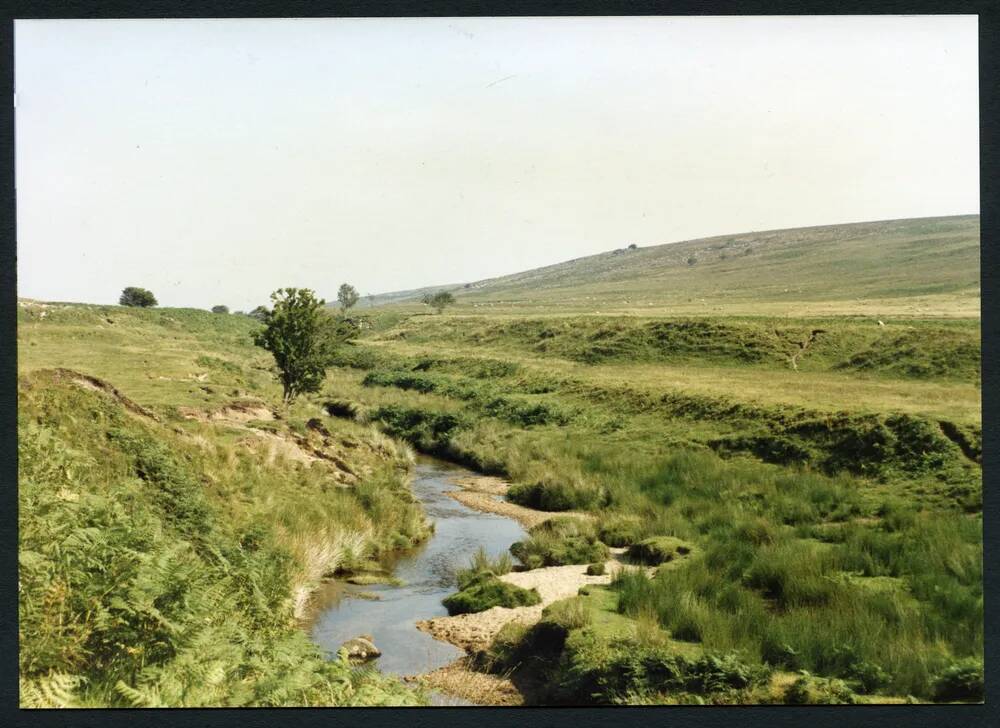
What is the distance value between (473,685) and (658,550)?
5.22 meters

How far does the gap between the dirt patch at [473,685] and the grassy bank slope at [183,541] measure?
180 cm

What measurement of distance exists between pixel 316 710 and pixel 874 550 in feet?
29.6

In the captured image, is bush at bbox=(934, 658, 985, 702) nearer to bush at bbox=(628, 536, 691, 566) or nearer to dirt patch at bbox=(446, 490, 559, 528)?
bush at bbox=(628, 536, 691, 566)

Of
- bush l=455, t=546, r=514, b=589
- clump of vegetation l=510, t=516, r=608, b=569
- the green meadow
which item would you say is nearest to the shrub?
the green meadow

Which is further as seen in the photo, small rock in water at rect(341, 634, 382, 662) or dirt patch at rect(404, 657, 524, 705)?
small rock in water at rect(341, 634, 382, 662)

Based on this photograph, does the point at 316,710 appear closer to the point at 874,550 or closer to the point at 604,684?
the point at 604,684

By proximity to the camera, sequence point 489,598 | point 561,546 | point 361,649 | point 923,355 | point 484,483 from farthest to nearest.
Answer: point 923,355
point 484,483
point 561,546
point 489,598
point 361,649

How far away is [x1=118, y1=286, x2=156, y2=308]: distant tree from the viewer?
48.9 m

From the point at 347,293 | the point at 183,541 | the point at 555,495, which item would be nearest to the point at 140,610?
the point at 183,541

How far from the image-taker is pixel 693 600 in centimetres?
1045

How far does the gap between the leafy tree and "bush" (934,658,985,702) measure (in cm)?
1834

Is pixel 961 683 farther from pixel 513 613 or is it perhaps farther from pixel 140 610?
pixel 140 610

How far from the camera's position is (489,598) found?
1196 centimetres

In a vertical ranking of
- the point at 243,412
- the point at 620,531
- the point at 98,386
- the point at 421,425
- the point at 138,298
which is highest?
the point at 138,298
